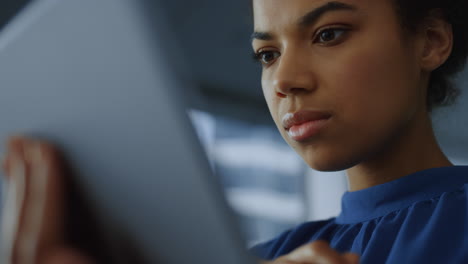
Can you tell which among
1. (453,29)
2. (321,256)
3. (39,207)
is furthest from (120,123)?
(453,29)

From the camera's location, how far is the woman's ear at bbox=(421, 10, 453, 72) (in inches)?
28.7

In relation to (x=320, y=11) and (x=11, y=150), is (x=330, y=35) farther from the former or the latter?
(x=11, y=150)

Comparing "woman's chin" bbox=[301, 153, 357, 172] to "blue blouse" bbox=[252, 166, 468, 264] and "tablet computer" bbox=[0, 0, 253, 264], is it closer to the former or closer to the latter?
"blue blouse" bbox=[252, 166, 468, 264]

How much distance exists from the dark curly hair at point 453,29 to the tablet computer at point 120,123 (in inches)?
20.3

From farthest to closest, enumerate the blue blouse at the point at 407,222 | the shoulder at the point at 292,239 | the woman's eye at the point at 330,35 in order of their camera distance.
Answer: the shoulder at the point at 292,239 < the woman's eye at the point at 330,35 < the blue blouse at the point at 407,222

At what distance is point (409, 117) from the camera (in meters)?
0.69

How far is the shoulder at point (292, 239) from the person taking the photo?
0.81 meters

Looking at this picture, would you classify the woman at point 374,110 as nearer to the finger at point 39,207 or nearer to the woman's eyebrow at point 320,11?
the woman's eyebrow at point 320,11

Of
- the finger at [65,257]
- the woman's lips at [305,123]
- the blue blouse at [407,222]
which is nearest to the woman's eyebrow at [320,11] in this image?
the woman's lips at [305,123]

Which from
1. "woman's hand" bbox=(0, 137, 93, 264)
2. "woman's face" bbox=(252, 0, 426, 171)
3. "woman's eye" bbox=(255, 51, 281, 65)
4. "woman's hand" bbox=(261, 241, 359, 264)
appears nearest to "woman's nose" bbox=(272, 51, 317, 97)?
"woman's face" bbox=(252, 0, 426, 171)

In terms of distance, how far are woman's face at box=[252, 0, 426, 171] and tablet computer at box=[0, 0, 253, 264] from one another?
0.36 m

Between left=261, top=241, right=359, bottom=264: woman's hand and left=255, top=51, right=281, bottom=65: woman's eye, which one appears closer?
left=261, top=241, right=359, bottom=264: woman's hand

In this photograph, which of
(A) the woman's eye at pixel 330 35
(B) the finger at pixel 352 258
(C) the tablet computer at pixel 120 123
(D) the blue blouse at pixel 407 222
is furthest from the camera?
(A) the woman's eye at pixel 330 35

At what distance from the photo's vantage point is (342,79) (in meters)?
0.64
